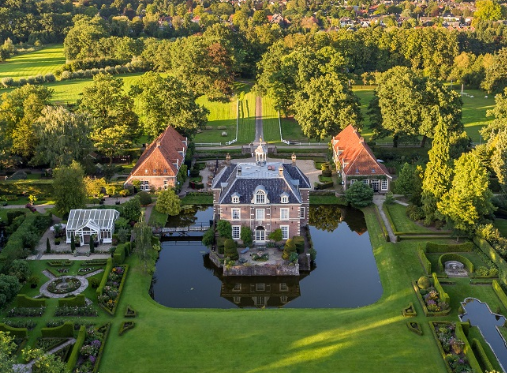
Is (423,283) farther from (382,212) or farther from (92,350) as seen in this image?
(92,350)

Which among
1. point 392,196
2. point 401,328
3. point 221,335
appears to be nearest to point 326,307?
point 401,328

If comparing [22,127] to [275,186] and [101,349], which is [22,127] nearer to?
[275,186]

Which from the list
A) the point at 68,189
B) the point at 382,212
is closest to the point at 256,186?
the point at 382,212

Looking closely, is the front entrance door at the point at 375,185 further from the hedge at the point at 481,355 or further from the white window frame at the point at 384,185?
the hedge at the point at 481,355

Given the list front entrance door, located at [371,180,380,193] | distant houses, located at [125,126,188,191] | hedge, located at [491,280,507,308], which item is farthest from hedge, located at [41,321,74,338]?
front entrance door, located at [371,180,380,193]

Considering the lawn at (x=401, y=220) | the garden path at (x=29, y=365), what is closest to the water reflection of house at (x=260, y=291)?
the garden path at (x=29, y=365)

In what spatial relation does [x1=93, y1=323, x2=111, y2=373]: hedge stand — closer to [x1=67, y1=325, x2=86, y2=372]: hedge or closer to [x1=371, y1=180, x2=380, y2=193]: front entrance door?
[x1=67, y1=325, x2=86, y2=372]: hedge

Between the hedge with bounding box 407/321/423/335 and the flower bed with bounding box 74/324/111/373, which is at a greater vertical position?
the flower bed with bounding box 74/324/111/373
